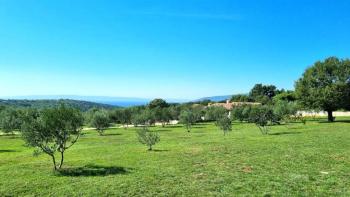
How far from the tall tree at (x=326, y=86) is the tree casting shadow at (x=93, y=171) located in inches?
2595

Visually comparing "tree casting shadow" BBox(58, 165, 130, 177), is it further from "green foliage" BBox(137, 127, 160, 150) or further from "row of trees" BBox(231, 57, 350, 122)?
"row of trees" BBox(231, 57, 350, 122)

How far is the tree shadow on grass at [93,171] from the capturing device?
2661cm

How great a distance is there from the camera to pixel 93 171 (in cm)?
2777

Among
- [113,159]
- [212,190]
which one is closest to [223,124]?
[113,159]

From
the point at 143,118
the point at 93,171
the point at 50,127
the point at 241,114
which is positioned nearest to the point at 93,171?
the point at 93,171

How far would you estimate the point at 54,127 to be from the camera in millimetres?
28547

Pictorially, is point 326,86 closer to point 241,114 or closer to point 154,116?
point 241,114

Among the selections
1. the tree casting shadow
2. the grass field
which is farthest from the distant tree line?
the grass field

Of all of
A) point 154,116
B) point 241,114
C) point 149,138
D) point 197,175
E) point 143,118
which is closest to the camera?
point 197,175

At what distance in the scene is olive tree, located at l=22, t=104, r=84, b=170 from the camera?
1114 inches

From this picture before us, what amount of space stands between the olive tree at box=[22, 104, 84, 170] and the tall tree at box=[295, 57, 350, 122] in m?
67.7

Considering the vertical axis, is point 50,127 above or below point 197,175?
above

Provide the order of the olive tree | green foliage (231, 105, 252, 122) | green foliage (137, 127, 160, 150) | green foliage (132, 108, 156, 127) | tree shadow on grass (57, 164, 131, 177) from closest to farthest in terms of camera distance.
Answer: tree shadow on grass (57, 164, 131, 177) < the olive tree < green foliage (137, 127, 160, 150) < green foliage (231, 105, 252, 122) < green foliage (132, 108, 156, 127)

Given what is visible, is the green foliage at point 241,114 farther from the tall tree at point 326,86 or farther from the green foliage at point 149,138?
the green foliage at point 149,138
